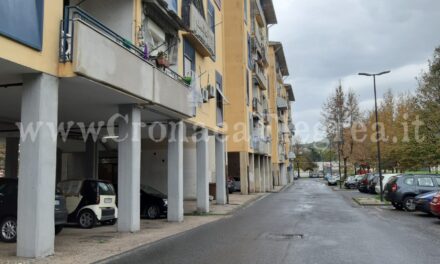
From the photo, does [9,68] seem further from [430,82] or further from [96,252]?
[430,82]

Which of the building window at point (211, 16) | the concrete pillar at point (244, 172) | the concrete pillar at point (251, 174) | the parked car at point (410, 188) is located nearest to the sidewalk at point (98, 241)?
the parked car at point (410, 188)

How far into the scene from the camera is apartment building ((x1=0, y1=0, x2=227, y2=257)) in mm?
9281

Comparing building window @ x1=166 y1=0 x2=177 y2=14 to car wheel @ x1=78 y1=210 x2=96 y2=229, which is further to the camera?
building window @ x1=166 y1=0 x2=177 y2=14

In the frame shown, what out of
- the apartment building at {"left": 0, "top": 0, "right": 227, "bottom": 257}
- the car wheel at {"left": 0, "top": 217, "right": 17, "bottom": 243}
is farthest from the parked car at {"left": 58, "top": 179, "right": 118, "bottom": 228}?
the car wheel at {"left": 0, "top": 217, "right": 17, "bottom": 243}

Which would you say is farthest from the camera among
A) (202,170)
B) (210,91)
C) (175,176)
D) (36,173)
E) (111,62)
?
(210,91)

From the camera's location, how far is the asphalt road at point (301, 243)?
9316 millimetres

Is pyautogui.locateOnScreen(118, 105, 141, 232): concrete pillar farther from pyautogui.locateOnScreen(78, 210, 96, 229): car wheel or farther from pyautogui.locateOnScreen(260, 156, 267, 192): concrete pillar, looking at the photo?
pyautogui.locateOnScreen(260, 156, 267, 192): concrete pillar

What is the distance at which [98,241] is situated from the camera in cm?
1190

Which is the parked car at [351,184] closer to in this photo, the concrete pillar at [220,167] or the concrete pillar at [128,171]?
the concrete pillar at [220,167]

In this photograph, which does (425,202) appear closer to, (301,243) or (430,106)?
(301,243)

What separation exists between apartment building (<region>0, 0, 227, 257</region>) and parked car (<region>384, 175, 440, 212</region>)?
8.72m

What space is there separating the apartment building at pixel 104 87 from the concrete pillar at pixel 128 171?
29 millimetres

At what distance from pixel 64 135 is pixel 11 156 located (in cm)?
321

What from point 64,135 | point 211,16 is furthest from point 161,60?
point 211,16
